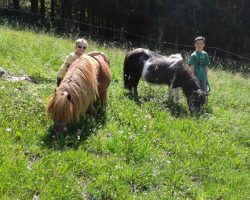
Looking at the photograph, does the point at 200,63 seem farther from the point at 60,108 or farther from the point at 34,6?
the point at 34,6

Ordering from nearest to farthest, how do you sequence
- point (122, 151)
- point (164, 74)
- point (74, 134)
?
point (122, 151) → point (74, 134) → point (164, 74)

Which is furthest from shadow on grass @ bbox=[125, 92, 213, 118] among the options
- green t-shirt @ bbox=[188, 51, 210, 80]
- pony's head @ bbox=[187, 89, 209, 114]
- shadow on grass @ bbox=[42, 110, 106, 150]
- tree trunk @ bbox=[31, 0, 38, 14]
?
tree trunk @ bbox=[31, 0, 38, 14]

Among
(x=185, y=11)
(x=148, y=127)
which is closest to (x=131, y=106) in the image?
(x=148, y=127)

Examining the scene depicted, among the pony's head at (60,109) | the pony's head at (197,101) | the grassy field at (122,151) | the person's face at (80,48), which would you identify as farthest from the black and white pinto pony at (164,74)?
the pony's head at (60,109)

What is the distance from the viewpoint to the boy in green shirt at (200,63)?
8672mm

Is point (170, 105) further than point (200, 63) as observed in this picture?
No

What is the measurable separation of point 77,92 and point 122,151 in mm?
1151

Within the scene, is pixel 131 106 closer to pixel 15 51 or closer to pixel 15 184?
pixel 15 184

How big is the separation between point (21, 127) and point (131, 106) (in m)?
2.50

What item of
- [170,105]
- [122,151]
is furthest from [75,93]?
[170,105]

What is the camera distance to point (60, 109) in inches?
209

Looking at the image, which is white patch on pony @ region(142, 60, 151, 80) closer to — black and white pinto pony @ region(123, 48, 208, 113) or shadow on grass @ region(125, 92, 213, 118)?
black and white pinto pony @ region(123, 48, 208, 113)

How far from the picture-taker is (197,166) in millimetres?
5676

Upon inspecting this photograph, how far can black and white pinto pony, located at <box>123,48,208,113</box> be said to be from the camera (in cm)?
822
